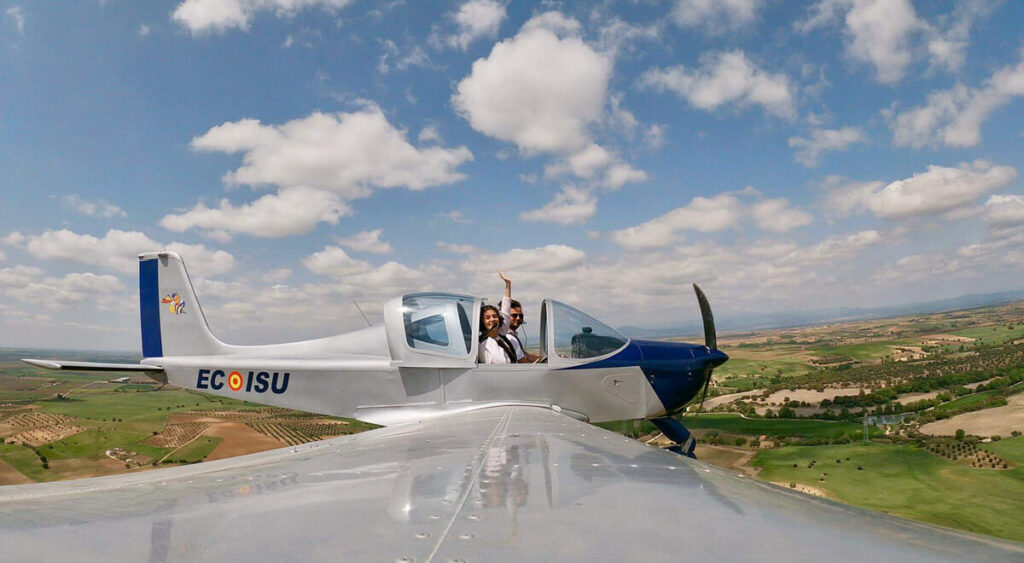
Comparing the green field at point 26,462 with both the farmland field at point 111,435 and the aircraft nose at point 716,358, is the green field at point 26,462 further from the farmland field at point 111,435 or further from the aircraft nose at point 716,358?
the aircraft nose at point 716,358

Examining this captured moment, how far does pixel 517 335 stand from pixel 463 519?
19.8ft

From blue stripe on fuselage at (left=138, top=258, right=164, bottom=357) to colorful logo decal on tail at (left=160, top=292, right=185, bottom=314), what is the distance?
0.58ft

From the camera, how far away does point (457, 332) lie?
254 inches

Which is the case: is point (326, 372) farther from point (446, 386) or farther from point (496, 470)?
point (496, 470)

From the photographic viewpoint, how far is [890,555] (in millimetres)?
1068

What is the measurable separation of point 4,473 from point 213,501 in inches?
1454

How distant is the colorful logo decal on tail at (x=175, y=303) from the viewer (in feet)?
27.9

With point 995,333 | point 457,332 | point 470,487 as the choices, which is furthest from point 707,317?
point 995,333

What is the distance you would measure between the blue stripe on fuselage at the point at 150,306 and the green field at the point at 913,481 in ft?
118

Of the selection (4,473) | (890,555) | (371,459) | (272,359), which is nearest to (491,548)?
(890,555)

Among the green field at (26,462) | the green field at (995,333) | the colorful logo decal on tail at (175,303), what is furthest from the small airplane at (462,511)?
the green field at (995,333)

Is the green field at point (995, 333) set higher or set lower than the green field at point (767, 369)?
higher

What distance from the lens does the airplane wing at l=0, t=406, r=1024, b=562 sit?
3.52 ft

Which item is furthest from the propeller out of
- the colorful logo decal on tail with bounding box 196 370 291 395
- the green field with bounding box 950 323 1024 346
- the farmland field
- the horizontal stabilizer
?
the green field with bounding box 950 323 1024 346
